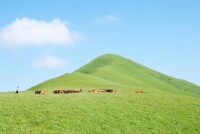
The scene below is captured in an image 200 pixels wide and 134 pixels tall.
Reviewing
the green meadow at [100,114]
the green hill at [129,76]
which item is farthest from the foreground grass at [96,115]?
the green hill at [129,76]

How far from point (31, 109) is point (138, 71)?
127 meters

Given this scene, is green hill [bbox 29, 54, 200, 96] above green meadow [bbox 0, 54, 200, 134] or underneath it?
above

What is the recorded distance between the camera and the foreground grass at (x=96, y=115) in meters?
38.9

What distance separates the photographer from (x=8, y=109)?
42.7 metres

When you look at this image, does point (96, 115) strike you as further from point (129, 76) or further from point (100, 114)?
point (129, 76)

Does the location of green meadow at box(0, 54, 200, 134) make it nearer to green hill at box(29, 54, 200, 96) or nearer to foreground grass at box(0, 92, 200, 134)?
foreground grass at box(0, 92, 200, 134)

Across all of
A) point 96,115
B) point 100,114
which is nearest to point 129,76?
point 100,114

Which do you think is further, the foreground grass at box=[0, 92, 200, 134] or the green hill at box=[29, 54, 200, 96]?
the green hill at box=[29, 54, 200, 96]

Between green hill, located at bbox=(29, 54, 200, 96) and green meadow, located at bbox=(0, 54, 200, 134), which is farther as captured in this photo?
green hill, located at bbox=(29, 54, 200, 96)

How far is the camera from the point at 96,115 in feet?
139

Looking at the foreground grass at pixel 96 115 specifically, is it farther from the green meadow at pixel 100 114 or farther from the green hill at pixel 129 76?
the green hill at pixel 129 76

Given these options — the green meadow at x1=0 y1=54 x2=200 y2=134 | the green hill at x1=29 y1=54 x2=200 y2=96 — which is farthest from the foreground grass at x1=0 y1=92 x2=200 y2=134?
the green hill at x1=29 y1=54 x2=200 y2=96

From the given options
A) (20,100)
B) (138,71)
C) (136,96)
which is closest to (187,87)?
(138,71)

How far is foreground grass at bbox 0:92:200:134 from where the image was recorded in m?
38.9
